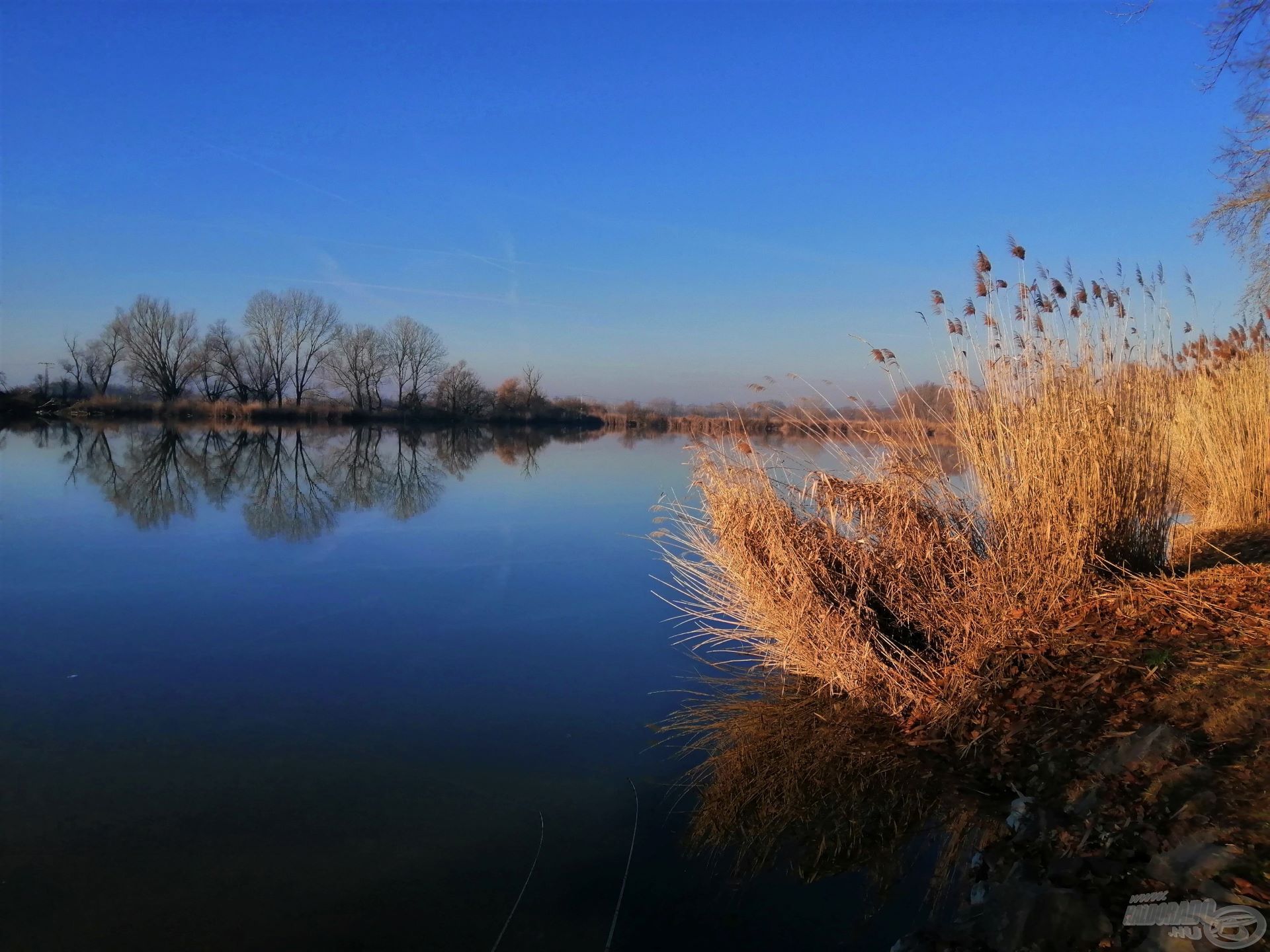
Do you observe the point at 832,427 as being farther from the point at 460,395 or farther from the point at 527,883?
the point at 460,395

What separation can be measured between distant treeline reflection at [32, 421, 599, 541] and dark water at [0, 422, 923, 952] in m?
2.18

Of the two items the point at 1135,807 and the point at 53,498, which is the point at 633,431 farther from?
the point at 1135,807

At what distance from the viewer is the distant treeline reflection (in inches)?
492

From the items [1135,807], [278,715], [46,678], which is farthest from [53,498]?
[1135,807]

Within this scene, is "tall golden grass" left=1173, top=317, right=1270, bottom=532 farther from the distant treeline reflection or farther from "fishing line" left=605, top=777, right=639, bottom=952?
the distant treeline reflection

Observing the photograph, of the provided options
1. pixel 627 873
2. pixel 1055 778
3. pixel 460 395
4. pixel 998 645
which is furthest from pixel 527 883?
pixel 460 395

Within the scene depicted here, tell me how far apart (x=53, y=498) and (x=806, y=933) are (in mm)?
14042

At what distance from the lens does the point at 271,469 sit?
60.1 feet

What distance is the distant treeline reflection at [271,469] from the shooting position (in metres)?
12.5
